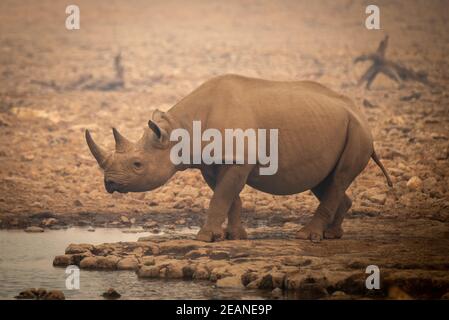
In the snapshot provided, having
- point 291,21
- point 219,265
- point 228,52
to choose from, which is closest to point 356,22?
point 291,21

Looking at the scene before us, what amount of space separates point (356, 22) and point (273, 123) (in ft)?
50.3

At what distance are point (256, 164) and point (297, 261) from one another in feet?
5.18

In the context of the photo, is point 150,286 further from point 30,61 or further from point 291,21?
point 291,21

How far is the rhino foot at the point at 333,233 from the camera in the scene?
1320cm

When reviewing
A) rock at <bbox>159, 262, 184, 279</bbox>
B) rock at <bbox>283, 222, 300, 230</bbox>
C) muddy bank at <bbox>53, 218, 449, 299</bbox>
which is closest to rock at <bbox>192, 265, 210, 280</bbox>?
muddy bank at <bbox>53, 218, 449, 299</bbox>

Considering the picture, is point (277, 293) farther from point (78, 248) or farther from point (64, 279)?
point (78, 248)

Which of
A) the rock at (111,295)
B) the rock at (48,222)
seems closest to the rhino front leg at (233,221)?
the rock at (48,222)

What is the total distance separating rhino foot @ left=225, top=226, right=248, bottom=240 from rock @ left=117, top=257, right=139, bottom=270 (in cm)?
151

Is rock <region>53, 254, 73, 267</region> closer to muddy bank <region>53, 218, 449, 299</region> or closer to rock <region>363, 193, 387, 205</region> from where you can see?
muddy bank <region>53, 218, 449, 299</region>

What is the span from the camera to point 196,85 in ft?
74.5

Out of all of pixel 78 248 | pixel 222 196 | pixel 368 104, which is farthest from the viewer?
pixel 368 104

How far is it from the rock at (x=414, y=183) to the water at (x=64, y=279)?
3889mm

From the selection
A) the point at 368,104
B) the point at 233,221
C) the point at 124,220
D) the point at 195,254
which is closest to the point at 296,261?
the point at 195,254
